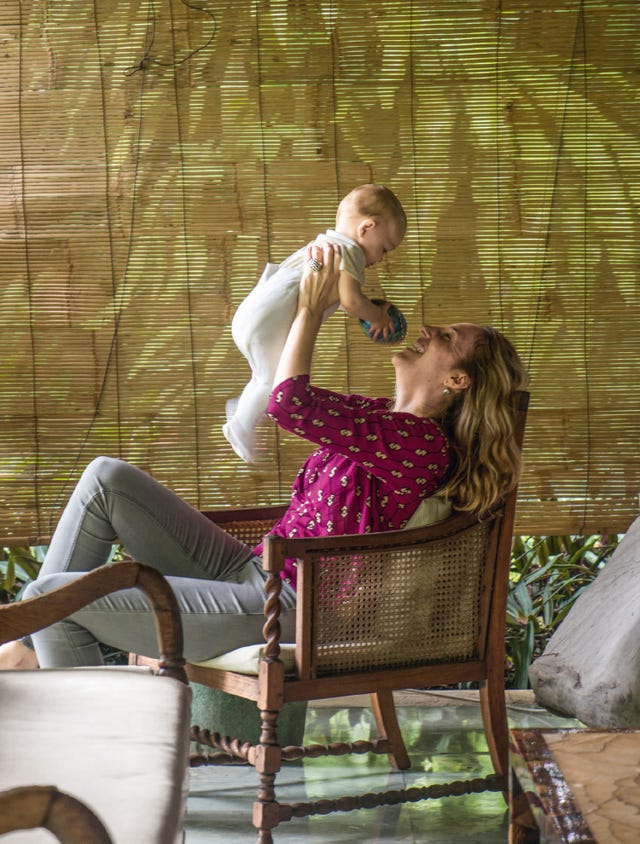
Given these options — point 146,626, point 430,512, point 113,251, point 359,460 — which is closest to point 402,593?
point 430,512

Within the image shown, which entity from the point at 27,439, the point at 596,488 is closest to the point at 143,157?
the point at 27,439

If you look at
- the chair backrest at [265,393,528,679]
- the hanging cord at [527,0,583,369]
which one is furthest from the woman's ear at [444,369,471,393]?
the hanging cord at [527,0,583,369]

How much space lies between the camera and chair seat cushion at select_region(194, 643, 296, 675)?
2.19 metres

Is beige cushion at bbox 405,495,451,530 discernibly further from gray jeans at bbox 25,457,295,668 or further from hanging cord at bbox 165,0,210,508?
hanging cord at bbox 165,0,210,508

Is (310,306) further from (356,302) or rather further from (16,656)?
(16,656)

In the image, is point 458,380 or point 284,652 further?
point 458,380

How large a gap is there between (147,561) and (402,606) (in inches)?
25.7

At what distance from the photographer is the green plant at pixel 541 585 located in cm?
340

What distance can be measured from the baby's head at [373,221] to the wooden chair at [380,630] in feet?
1.71

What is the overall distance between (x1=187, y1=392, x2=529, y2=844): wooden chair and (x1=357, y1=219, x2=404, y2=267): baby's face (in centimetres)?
52

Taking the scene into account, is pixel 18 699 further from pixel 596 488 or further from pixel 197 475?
pixel 596 488

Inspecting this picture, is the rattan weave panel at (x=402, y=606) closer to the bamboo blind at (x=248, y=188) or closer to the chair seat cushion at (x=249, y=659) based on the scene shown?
the chair seat cushion at (x=249, y=659)

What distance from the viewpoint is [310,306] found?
2.49 m

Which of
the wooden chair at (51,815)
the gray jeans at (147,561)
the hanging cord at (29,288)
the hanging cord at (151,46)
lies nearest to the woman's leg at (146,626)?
the gray jeans at (147,561)
